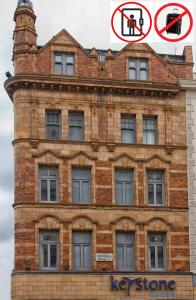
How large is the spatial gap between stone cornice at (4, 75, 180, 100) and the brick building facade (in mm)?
58

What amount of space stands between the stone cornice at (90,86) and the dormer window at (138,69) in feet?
2.36

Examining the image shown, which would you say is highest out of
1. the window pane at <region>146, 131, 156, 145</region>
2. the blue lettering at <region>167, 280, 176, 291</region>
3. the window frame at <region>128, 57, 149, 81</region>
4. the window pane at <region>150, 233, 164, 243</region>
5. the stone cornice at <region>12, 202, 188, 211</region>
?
the window frame at <region>128, 57, 149, 81</region>

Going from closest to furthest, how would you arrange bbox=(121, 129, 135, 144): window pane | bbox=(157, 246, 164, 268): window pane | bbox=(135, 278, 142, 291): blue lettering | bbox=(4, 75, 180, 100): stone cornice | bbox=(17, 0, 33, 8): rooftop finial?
bbox=(135, 278, 142, 291): blue lettering
bbox=(157, 246, 164, 268): window pane
bbox=(4, 75, 180, 100): stone cornice
bbox=(121, 129, 135, 144): window pane
bbox=(17, 0, 33, 8): rooftop finial

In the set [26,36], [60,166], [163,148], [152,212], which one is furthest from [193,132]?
[26,36]

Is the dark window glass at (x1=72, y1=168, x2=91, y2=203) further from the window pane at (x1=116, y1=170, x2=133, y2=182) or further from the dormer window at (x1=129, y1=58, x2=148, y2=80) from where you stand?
the dormer window at (x1=129, y1=58, x2=148, y2=80)

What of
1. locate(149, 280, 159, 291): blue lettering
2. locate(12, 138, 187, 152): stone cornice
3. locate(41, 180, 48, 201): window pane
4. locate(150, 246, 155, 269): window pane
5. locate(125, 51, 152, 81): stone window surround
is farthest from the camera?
locate(125, 51, 152, 81): stone window surround

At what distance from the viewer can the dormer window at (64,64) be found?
136ft

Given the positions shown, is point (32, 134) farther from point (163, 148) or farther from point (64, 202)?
point (163, 148)

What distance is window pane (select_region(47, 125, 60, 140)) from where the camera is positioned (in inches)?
1592

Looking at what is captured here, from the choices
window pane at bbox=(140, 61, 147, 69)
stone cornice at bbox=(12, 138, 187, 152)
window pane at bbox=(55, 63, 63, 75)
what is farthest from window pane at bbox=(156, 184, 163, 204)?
window pane at bbox=(55, 63, 63, 75)

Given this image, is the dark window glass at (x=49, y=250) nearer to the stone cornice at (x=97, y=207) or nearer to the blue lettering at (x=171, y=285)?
the stone cornice at (x=97, y=207)

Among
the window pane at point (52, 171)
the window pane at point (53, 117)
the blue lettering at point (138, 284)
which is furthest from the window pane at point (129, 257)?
the window pane at point (53, 117)

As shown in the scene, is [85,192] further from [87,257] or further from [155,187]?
[155,187]

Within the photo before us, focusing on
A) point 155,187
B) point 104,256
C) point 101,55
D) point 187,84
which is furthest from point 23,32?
point 104,256
